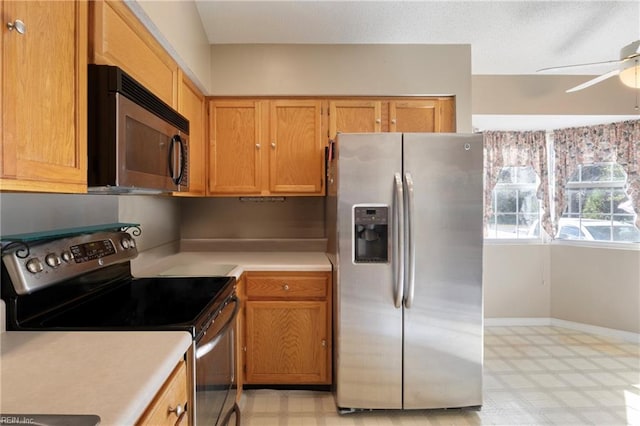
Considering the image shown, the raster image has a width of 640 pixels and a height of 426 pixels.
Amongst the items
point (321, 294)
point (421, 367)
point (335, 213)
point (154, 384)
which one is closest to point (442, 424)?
point (421, 367)

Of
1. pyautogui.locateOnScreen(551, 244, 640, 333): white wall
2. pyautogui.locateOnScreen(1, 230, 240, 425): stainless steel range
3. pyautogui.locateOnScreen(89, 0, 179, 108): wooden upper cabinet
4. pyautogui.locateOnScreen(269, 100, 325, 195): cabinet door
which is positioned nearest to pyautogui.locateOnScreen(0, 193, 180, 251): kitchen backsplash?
pyautogui.locateOnScreen(1, 230, 240, 425): stainless steel range

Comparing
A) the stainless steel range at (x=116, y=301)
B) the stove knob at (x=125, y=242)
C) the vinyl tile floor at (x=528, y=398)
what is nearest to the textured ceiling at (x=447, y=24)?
the stove knob at (x=125, y=242)

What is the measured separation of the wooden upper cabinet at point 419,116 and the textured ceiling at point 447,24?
0.45 meters

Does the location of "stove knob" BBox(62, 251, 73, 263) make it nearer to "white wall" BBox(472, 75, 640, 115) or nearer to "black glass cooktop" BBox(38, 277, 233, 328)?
"black glass cooktop" BBox(38, 277, 233, 328)

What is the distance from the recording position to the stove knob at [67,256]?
1193mm

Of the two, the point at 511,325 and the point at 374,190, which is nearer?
the point at 374,190

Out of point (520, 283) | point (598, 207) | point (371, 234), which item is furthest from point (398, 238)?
point (598, 207)

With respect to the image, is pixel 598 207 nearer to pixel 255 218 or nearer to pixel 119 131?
pixel 255 218

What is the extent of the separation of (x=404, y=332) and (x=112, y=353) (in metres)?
1.56

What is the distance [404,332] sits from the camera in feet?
6.57

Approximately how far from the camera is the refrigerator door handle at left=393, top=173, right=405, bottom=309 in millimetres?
1948

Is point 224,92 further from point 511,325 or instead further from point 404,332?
point 511,325

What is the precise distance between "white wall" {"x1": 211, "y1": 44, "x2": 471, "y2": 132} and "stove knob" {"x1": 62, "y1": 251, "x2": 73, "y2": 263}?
1751 millimetres

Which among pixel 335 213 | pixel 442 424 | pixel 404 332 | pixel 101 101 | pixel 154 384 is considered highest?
pixel 101 101
